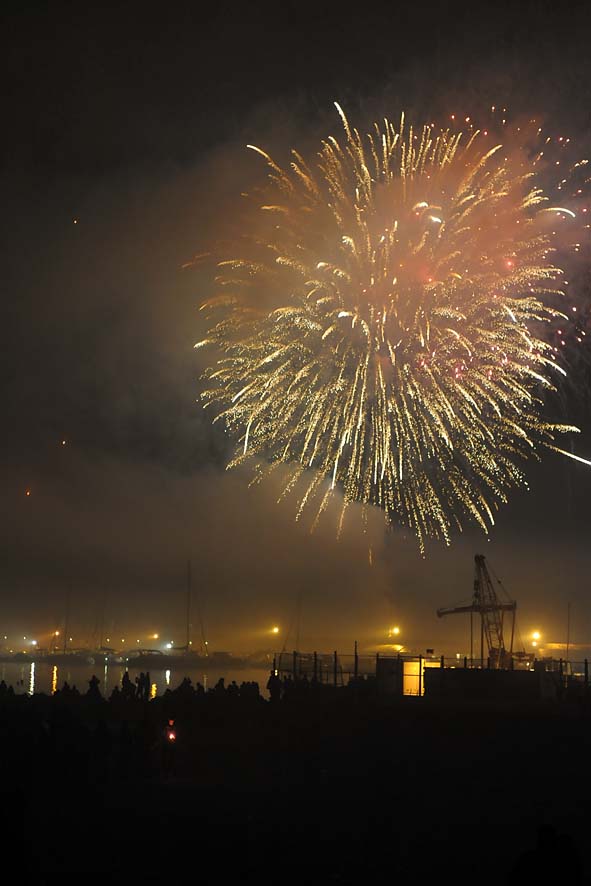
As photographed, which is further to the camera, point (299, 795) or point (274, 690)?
point (274, 690)

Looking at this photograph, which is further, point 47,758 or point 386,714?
point 386,714

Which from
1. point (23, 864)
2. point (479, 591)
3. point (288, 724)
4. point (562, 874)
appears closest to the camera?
point (562, 874)

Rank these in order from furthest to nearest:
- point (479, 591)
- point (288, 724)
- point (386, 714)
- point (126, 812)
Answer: point (479, 591)
point (386, 714)
point (288, 724)
point (126, 812)

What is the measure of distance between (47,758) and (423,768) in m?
9.31

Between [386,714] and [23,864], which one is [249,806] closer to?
[23,864]

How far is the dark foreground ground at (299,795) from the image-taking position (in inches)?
541

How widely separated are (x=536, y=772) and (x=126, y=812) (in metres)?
9.46

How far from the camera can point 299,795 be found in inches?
751

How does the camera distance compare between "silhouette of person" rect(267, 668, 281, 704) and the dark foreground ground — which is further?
"silhouette of person" rect(267, 668, 281, 704)

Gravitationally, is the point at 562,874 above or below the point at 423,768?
above

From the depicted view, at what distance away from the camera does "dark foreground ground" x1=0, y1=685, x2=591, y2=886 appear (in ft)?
45.1

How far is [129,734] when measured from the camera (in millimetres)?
22969

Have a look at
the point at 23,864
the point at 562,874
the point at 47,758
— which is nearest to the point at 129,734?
the point at 47,758

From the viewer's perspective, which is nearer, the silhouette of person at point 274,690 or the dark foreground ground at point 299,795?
the dark foreground ground at point 299,795
